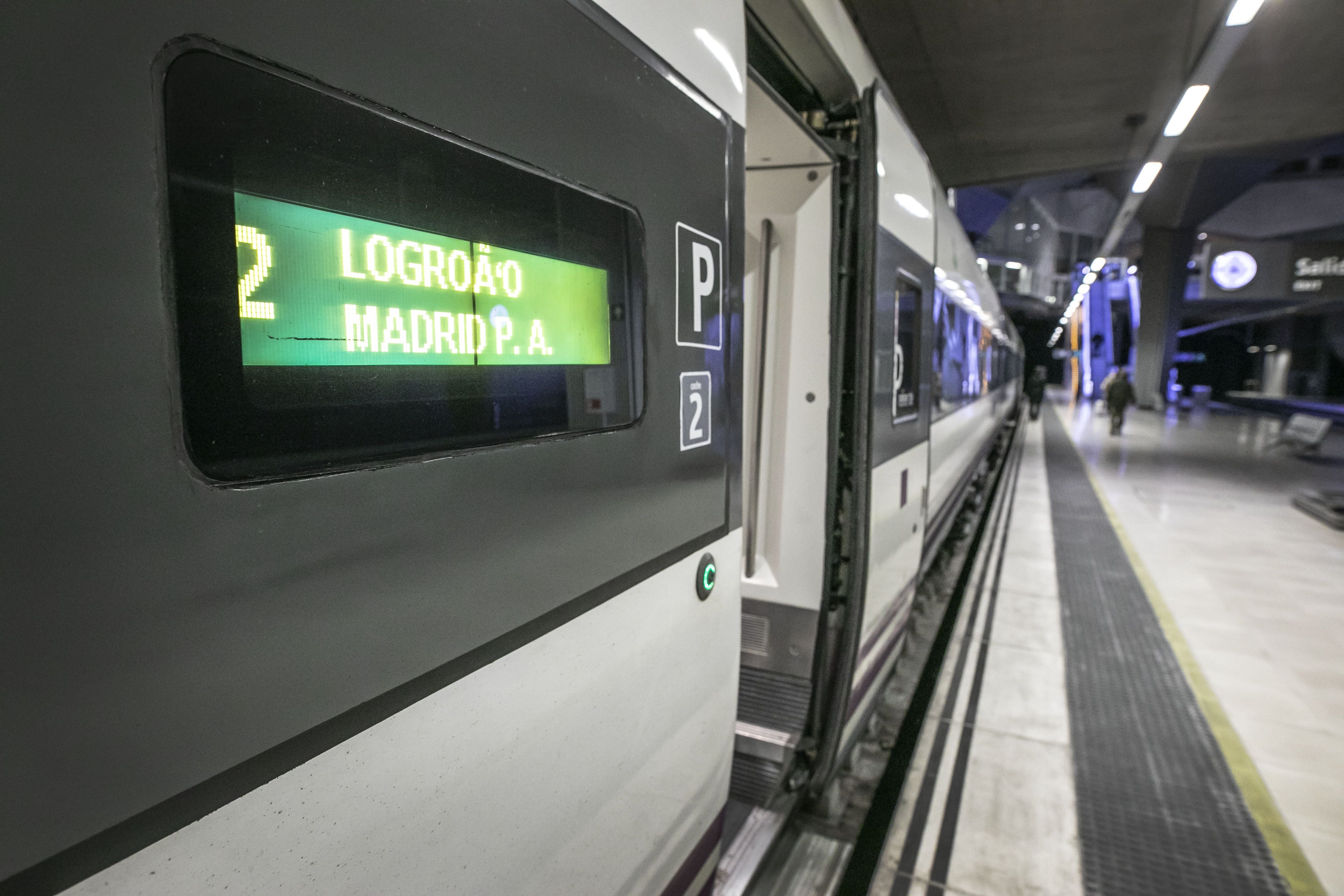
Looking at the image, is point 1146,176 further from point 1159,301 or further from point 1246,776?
point 1159,301

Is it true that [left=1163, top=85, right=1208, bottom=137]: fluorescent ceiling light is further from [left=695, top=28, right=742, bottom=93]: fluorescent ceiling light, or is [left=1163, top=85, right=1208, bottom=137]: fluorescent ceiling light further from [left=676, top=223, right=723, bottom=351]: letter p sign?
[left=676, top=223, right=723, bottom=351]: letter p sign

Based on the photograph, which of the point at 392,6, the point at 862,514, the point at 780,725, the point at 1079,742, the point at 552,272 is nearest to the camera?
the point at 392,6

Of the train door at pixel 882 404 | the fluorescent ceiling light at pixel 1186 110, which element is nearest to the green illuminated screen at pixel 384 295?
the train door at pixel 882 404

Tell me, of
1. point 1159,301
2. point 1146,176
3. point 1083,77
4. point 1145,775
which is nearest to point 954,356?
point 1145,775

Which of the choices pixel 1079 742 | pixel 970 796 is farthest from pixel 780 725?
pixel 1079 742

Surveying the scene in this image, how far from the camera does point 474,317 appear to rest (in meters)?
0.94

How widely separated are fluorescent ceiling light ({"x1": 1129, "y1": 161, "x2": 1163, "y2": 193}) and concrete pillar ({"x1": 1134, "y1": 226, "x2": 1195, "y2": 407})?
1722cm

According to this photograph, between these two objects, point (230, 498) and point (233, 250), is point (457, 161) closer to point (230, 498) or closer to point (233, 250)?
point (233, 250)

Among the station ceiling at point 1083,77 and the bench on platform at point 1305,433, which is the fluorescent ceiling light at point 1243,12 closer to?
the station ceiling at point 1083,77

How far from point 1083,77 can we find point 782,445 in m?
5.51

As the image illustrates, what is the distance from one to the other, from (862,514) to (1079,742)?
188cm

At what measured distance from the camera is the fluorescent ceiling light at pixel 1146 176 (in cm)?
833

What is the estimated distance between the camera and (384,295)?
83cm

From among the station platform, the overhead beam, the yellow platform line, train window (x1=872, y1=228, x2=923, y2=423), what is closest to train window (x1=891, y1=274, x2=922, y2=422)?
train window (x1=872, y1=228, x2=923, y2=423)
